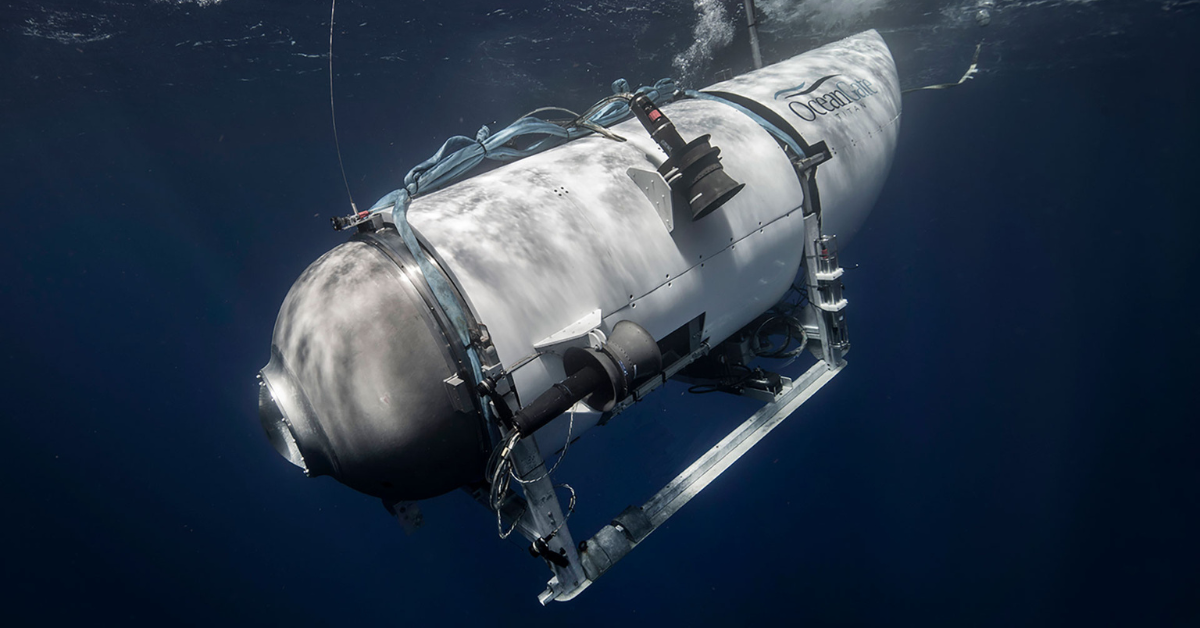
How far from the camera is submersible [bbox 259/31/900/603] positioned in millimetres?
2322

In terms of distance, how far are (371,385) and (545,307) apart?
→ 0.92 m

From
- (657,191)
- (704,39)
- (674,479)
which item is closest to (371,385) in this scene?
(657,191)

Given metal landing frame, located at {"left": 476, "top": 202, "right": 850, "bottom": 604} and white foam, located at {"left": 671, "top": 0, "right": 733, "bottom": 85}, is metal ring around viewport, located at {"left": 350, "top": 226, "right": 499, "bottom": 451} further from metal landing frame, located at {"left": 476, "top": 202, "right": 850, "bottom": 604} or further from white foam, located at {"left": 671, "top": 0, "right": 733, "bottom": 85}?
white foam, located at {"left": 671, "top": 0, "right": 733, "bottom": 85}

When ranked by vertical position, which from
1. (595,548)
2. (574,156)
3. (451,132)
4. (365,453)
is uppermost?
(451,132)

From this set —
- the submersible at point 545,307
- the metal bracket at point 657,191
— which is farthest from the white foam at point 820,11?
the metal bracket at point 657,191

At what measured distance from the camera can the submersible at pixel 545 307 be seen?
2.32 m

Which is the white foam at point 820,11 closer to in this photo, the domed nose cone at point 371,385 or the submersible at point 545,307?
the submersible at point 545,307

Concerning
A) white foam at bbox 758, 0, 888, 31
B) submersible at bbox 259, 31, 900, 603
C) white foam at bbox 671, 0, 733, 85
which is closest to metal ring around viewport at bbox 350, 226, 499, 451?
submersible at bbox 259, 31, 900, 603

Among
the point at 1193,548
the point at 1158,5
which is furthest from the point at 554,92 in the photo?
the point at 1193,548

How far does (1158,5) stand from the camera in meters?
10.2

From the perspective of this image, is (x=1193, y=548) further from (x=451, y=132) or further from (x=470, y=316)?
(x=451, y=132)

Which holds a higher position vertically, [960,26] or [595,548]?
[960,26]

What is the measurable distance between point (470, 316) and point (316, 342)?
0.79 m

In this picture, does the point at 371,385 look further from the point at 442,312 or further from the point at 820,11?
the point at 820,11
